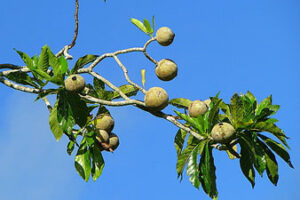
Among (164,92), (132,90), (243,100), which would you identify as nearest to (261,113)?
(243,100)

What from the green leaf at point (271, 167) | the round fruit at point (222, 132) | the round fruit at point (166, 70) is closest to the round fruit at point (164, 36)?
the round fruit at point (166, 70)

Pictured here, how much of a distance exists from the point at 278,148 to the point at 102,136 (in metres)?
1.45

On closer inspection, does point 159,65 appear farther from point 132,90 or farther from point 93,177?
point 93,177

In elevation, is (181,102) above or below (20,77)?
below

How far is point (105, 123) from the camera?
475cm

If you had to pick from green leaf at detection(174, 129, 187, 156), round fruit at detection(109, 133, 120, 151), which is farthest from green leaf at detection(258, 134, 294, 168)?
round fruit at detection(109, 133, 120, 151)

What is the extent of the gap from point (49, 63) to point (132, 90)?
77cm

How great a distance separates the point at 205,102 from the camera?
4.50m

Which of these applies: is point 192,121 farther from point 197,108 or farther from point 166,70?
point 166,70

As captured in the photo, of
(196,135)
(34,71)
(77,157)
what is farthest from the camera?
(77,157)

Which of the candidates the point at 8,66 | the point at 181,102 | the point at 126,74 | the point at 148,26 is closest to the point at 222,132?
the point at 181,102

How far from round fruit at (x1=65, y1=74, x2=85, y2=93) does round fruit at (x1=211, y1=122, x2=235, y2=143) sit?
1054mm

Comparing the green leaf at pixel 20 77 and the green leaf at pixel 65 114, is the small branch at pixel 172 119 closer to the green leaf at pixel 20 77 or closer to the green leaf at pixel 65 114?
the green leaf at pixel 65 114

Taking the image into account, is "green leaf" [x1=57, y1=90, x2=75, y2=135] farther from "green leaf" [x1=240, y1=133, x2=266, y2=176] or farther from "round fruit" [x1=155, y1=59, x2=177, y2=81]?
"green leaf" [x1=240, y1=133, x2=266, y2=176]
